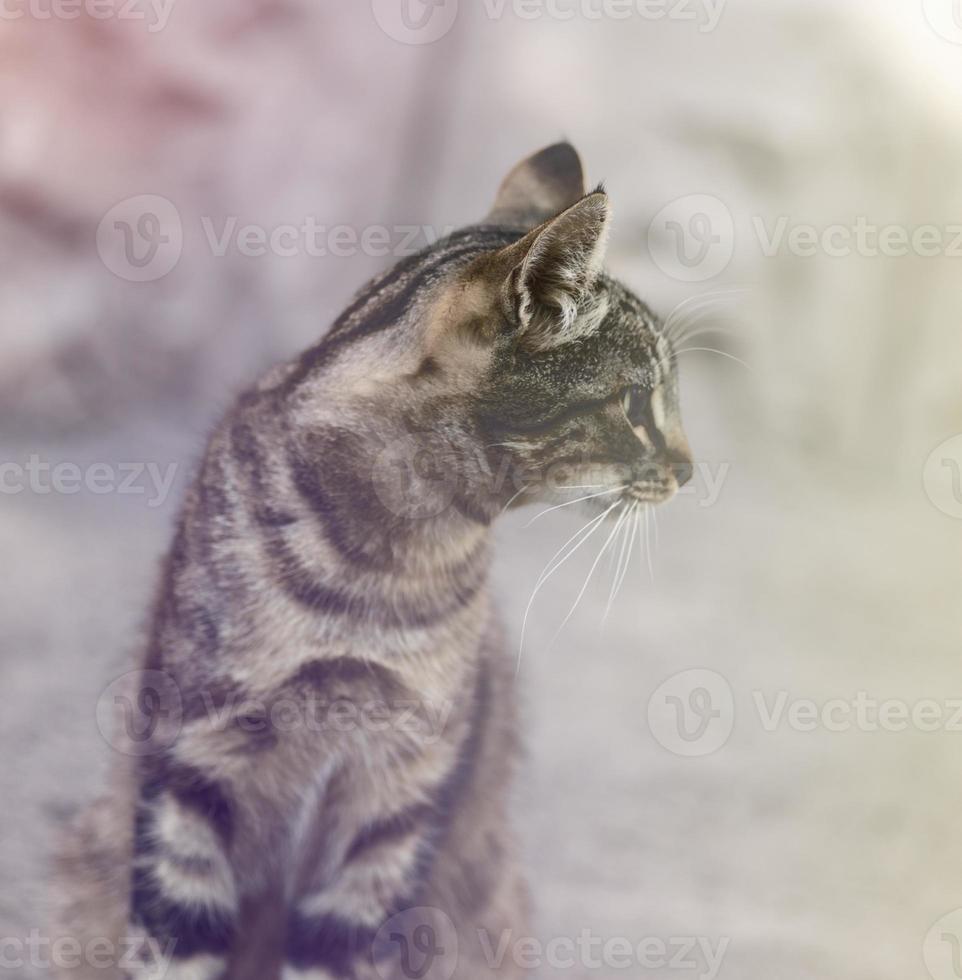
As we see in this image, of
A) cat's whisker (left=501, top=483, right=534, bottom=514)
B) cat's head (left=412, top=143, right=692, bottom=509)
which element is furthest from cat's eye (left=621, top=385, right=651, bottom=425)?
cat's whisker (left=501, top=483, right=534, bottom=514)

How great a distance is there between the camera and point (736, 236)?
95 centimetres

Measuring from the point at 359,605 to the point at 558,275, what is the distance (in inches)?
13.3

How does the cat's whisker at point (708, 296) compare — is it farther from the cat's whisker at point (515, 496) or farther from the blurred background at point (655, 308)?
the cat's whisker at point (515, 496)

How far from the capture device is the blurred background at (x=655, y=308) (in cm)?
88

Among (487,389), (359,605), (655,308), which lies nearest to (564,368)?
(487,389)

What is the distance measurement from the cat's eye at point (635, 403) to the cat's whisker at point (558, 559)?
0.08 m

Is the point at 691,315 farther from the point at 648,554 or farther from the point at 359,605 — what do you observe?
the point at 359,605

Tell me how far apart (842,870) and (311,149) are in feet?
3.06

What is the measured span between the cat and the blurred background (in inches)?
2.7

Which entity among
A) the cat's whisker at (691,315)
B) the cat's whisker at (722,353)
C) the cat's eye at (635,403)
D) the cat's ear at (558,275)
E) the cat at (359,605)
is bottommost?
the cat at (359,605)

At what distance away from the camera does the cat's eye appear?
2.48 ft

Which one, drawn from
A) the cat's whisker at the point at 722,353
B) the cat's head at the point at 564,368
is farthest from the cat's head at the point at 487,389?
the cat's whisker at the point at 722,353

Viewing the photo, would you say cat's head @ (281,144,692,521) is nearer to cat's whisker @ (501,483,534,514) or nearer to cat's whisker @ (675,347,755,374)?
cat's whisker @ (501,483,534,514)

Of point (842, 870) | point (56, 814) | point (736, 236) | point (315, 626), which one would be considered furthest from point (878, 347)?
point (56, 814)
